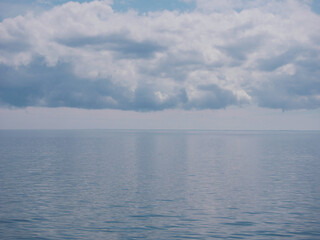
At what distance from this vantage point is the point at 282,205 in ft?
129

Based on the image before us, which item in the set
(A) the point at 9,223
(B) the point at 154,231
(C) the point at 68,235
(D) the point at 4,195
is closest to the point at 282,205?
(B) the point at 154,231

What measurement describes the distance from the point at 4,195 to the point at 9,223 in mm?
13486

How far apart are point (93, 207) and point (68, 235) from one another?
899 centimetres

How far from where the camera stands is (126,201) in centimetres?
4059

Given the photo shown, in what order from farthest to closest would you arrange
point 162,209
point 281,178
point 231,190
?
point 281,178 → point 231,190 → point 162,209

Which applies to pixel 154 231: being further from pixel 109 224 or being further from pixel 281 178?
pixel 281 178

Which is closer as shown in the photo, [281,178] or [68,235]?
[68,235]

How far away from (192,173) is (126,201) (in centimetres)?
2767

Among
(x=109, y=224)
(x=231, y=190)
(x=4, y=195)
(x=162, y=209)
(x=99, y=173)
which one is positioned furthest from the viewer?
(x=99, y=173)

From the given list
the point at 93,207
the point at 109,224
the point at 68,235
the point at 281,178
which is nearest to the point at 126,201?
the point at 93,207

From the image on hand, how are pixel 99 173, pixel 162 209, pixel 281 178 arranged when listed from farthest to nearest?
pixel 99 173 → pixel 281 178 → pixel 162 209

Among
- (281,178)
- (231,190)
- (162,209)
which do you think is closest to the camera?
(162,209)

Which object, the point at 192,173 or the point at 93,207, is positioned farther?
the point at 192,173

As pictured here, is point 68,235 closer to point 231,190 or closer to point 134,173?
point 231,190
